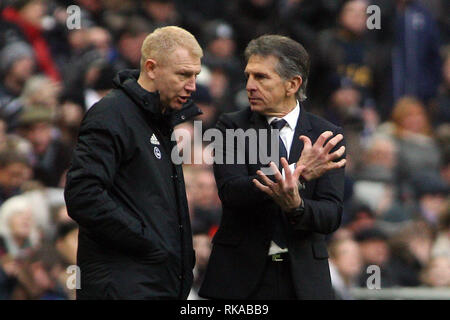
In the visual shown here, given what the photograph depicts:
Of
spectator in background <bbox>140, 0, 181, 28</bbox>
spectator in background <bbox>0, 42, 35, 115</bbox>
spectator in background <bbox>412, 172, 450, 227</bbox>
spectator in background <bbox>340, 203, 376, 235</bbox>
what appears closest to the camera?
spectator in background <bbox>340, 203, 376, 235</bbox>

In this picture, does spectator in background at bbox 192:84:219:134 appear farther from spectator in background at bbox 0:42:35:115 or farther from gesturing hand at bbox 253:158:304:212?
gesturing hand at bbox 253:158:304:212

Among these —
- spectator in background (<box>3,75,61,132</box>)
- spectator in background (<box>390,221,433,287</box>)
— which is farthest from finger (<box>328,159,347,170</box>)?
spectator in background (<box>3,75,61,132</box>)

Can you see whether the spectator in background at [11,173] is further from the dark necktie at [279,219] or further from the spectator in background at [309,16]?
the spectator in background at [309,16]

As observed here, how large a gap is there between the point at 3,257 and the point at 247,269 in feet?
7.63

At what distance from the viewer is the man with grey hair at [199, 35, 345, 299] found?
5.30m

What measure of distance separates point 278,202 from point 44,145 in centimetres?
380

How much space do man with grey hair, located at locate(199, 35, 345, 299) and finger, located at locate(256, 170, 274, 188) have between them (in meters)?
0.03

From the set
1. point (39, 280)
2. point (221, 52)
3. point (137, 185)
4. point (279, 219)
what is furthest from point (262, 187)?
point (221, 52)

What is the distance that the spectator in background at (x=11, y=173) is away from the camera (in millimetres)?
8031

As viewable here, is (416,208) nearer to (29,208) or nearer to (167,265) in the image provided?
(29,208)

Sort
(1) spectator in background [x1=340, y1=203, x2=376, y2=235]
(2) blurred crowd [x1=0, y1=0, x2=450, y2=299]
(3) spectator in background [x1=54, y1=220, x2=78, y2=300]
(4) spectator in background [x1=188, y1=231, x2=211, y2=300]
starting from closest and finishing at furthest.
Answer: (3) spectator in background [x1=54, y1=220, x2=78, y2=300] → (4) spectator in background [x1=188, y1=231, x2=211, y2=300] → (2) blurred crowd [x1=0, y1=0, x2=450, y2=299] → (1) spectator in background [x1=340, y1=203, x2=376, y2=235]

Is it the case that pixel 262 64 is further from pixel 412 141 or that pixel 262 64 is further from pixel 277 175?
pixel 412 141

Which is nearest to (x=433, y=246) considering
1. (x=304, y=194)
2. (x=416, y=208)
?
(x=416, y=208)

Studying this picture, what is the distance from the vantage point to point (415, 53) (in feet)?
39.5
